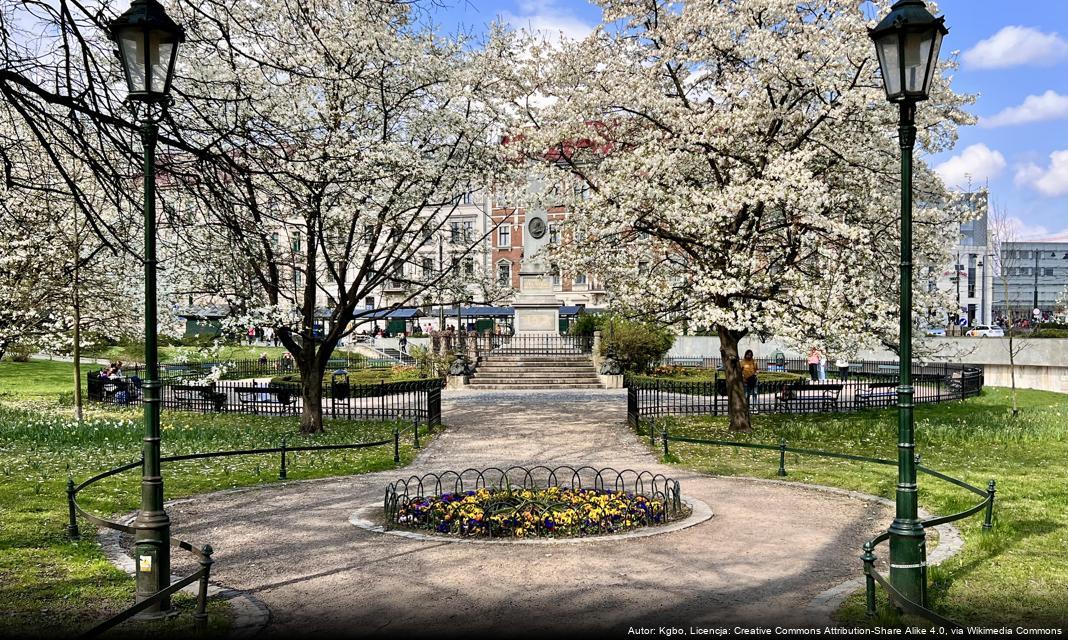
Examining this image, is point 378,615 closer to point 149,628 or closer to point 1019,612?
point 149,628

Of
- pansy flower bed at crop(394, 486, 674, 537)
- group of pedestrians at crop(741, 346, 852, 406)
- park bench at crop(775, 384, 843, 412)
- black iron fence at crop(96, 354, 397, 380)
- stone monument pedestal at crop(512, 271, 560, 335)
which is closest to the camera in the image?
pansy flower bed at crop(394, 486, 674, 537)

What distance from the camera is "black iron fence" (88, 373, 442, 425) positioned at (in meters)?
22.8

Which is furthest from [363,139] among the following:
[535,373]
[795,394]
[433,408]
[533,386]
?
[535,373]

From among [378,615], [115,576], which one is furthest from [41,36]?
[378,615]

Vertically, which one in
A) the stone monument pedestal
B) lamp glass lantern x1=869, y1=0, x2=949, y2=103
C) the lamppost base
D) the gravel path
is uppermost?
lamp glass lantern x1=869, y1=0, x2=949, y2=103

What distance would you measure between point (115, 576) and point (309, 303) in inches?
463

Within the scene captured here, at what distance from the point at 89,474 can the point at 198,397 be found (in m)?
12.8

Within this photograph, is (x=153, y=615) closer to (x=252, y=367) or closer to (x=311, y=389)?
(x=311, y=389)

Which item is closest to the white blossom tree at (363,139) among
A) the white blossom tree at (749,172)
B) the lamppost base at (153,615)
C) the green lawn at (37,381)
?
the white blossom tree at (749,172)

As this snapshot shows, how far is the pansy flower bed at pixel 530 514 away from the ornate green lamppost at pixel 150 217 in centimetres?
351

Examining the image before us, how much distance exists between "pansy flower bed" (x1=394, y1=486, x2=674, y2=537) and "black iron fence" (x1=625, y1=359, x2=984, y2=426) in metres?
9.32

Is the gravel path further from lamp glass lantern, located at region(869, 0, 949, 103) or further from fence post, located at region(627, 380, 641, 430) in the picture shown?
fence post, located at region(627, 380, 641, 430)

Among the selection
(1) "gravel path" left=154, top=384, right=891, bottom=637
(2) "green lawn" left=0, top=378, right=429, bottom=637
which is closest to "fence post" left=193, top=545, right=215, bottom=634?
(2) "green lawn" left=0, top=378, right=429, bottom=637

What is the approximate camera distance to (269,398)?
24.4 metres
